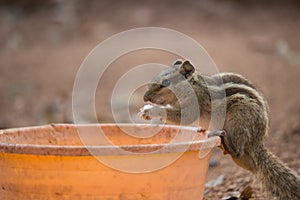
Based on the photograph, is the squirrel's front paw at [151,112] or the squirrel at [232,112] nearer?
the squirrel at [232,112]

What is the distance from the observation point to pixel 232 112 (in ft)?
16.7

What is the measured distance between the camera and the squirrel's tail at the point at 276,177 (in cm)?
487

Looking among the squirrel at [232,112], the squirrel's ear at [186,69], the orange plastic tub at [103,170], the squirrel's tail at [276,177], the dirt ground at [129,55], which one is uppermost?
the dirt ground at [129,55]

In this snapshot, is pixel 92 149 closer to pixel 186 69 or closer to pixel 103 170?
pixel 103 170

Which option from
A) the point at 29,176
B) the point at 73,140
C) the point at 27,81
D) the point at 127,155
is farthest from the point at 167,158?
the point at 27,81

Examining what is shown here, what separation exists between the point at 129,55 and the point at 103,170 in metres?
9.15

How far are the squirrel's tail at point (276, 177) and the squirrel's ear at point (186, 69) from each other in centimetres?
75

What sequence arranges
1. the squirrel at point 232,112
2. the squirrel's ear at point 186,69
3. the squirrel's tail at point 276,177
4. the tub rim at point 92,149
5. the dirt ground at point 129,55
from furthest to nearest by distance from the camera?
the dirt ground at point 129,55
the squirrel's ear at point 186,69
the squirrel at point 232,112
the squirrel's tail at point 276,177
the tub rim at point 92,149

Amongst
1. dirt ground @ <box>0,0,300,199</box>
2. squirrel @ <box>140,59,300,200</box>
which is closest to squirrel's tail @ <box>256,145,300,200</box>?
squirrel @ <box>140,59,300,200</box>

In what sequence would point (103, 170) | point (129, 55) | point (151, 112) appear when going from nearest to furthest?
point (103, 170), point (151, 112), point (129, 55)

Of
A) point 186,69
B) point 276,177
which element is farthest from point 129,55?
point 276,177

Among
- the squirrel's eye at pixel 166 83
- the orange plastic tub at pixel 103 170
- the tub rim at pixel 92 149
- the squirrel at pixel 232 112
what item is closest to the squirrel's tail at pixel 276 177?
the squirrel at pixel 232 112

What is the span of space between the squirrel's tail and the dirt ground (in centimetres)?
245

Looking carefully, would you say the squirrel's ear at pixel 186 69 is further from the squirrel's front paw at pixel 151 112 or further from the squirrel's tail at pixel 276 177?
the squirrel's tail at pixel 276 177
